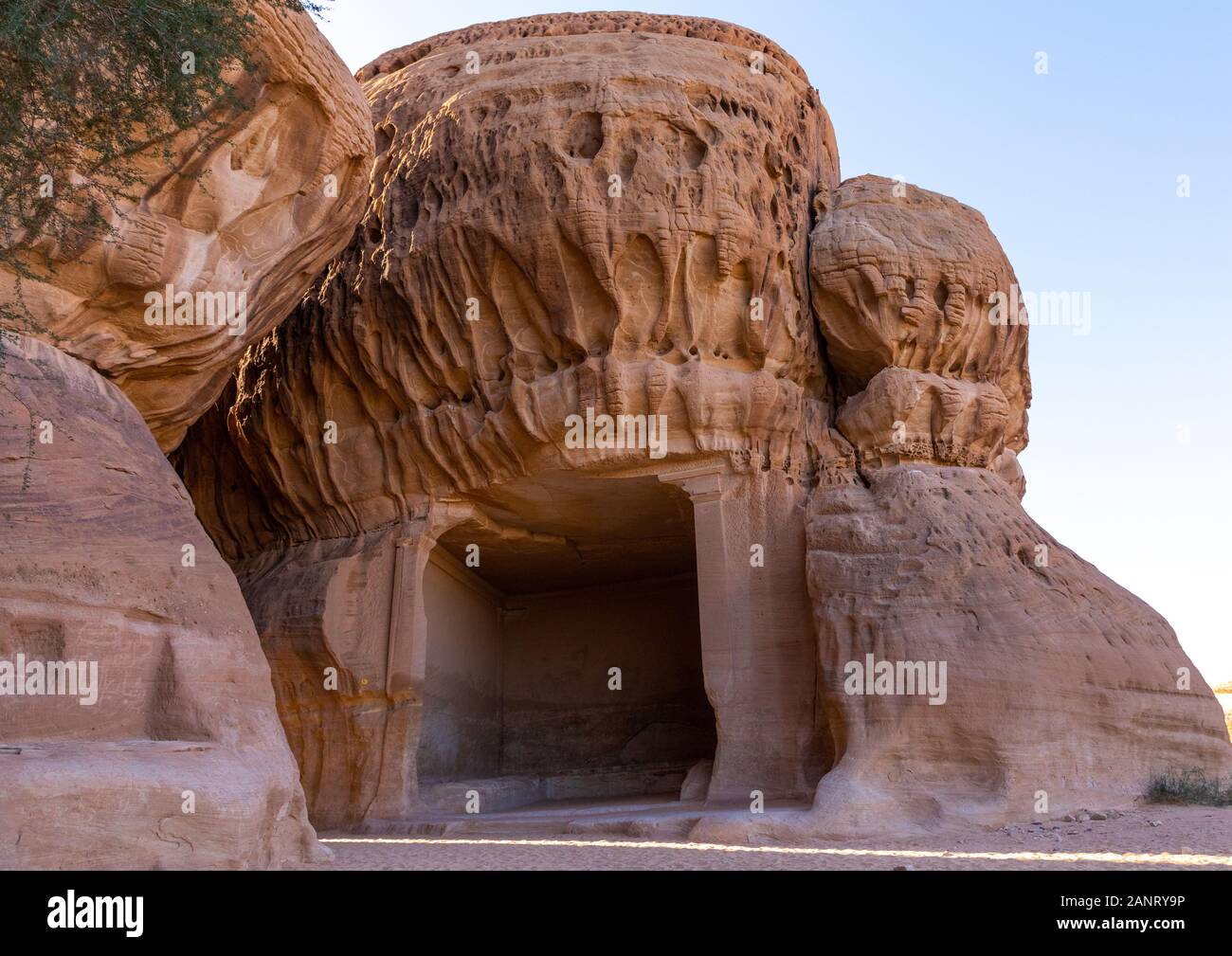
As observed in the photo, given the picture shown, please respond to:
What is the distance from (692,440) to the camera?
1260 centimetres

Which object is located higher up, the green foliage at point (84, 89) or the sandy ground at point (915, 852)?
the green foliage at point (84, 89)

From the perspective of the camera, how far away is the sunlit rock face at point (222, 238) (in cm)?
1000

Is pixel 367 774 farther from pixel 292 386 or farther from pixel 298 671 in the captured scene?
pixel 292 386

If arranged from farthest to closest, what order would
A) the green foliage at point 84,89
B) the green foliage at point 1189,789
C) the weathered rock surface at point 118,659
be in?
1. the green foliage at point 1189,789
2. the green foliage at point 84,89
3. the weathered rock surface at point 118,659

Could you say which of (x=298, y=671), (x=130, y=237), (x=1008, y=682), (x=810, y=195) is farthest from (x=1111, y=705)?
(x=130, y=237)

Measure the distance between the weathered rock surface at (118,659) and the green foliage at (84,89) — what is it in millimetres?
970

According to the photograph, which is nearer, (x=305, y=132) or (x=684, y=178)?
(x=305, y=132)

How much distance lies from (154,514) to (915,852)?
5.95 meters

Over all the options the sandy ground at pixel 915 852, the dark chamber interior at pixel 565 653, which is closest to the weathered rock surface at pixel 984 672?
the sandy ground at pixel 915 852

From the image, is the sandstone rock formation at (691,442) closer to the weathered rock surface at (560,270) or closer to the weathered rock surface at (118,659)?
the weathered rock surface at (560,270)

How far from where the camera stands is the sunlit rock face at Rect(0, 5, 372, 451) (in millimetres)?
10000

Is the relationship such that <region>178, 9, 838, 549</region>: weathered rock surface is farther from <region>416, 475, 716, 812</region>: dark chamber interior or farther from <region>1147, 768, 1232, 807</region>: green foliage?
<region>1147, 768, 1232, 807</region>: green foliage

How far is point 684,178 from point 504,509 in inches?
170

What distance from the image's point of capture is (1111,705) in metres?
10.4
